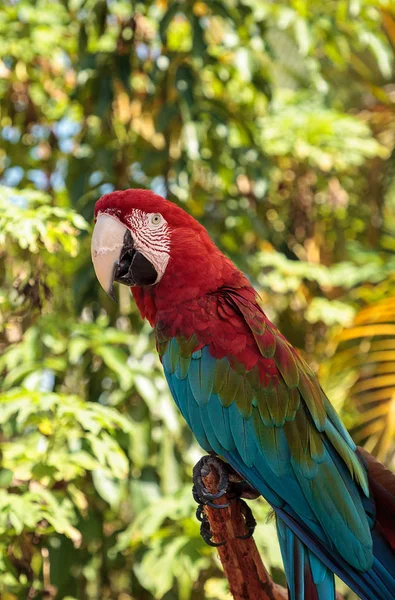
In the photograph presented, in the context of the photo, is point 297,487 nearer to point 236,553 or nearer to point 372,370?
point 236,553

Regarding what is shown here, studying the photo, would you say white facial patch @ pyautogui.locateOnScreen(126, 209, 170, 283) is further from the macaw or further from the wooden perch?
the wooden perch

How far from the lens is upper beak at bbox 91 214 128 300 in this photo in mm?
1294

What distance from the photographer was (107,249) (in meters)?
1.30

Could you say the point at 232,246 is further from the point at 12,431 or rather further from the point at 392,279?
the point at 12,431

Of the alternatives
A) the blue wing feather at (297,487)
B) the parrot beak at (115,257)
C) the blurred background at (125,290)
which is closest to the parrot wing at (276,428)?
the blue wing feather at (297,487)

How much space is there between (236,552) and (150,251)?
53 cm

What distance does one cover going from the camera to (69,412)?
5.02 feet

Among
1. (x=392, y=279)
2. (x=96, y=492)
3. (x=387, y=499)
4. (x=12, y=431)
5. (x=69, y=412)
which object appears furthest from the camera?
(x=392, y=279)

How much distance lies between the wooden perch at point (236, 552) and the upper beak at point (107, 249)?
371mm

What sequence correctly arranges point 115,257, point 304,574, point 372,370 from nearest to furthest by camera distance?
point 304,574
point 115,257
point 372,370

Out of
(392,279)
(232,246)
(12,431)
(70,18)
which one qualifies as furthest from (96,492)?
(70,18)

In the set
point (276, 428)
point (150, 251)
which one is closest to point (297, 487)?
point (276, 428)

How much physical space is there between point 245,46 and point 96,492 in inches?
50.0

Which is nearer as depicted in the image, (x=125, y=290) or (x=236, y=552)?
(x=236, y=552)
